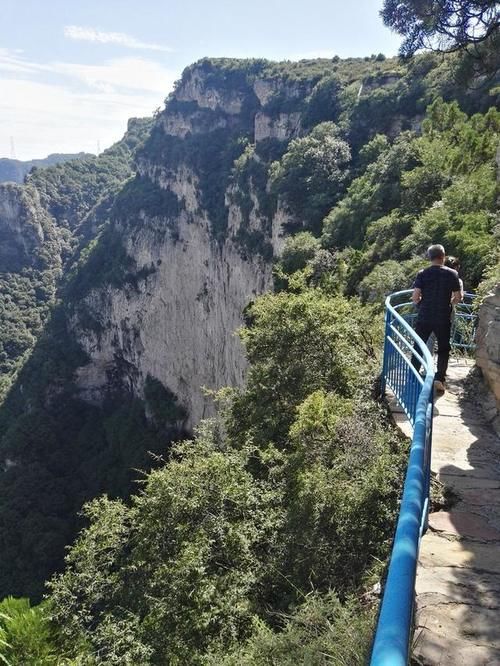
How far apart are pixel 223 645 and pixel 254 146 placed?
60.7m

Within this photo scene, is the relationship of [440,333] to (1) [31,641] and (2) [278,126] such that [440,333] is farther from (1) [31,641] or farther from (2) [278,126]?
(2) [278,126]

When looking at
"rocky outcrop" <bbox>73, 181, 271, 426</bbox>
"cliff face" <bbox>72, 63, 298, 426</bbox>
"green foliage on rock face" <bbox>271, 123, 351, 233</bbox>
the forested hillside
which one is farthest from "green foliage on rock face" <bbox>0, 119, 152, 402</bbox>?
"green foliage on rock face" <bbox>271, 123, 351, 233</bbox>

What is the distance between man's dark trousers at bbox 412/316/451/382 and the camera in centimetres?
661

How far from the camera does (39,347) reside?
72188 millimetres

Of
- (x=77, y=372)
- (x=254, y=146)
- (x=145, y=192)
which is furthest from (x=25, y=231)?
(x=254, y=146)

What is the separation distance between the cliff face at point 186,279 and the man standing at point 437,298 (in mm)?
31080

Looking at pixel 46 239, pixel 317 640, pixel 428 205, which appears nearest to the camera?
pixel 317 640

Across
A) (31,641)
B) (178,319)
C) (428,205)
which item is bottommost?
(178,319)

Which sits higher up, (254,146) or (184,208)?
(254,146)

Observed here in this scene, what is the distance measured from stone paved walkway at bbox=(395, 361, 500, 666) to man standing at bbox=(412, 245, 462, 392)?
3.39 feet

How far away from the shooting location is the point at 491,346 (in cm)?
610

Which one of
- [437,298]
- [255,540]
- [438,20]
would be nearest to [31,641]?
[255,540]

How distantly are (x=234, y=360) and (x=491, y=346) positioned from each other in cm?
3680

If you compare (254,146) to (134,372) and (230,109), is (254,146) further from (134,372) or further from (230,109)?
(134,372)
